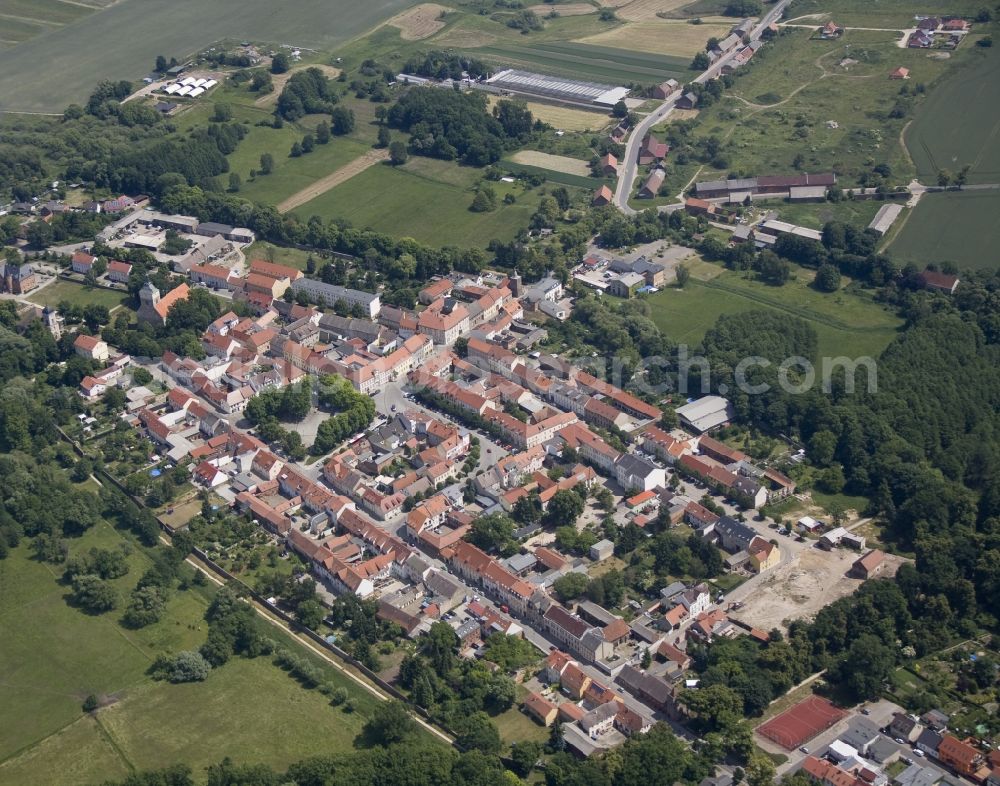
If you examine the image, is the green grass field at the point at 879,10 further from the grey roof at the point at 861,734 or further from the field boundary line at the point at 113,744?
the field boundary line at the point at 113,744

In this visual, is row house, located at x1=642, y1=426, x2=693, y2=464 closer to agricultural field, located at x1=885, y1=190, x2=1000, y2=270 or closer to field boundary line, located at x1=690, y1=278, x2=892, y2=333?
field boundary line, located at x1=690, y1=278, x2=892, y2=333

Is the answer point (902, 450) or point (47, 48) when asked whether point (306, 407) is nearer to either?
point (902, 450)

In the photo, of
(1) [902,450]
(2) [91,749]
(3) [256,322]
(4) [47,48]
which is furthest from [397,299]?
(4) [47,48]

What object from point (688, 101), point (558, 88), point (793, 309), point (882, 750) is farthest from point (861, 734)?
point (558, 88)

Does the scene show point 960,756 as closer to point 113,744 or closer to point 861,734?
point 861,734

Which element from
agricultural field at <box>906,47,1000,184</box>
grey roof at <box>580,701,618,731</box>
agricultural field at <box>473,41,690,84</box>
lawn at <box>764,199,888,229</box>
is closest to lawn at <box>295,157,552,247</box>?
lawn at <box>764,199,888,229</box>

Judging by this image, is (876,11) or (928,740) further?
(876,11)
